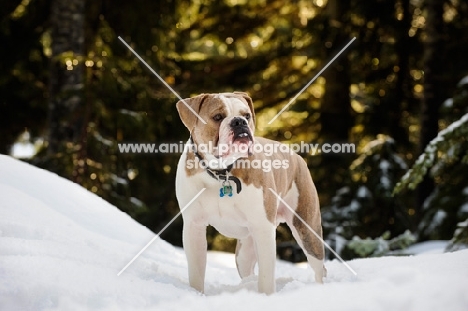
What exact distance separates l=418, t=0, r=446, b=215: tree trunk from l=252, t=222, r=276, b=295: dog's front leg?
7.76 meters

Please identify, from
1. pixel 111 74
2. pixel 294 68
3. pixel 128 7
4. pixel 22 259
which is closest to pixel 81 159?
pixel 111 74

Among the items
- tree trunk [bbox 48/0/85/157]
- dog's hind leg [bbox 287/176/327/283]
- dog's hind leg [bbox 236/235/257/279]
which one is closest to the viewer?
dog's hind leg [bbox 287/176/327/283]

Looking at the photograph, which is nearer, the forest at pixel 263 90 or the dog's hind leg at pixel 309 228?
the dog's hind leg at pixel 309 228

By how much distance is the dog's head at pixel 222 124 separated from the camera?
13.8 ft

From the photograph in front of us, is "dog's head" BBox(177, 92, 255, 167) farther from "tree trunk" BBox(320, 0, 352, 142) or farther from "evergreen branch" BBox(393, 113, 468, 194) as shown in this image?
"tree trunk" BBox(320, 0, 352, 142)

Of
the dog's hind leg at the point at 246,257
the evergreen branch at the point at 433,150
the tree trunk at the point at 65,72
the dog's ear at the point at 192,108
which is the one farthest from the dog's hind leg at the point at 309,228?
the tree trunk at the point at 65,72

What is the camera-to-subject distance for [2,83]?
12.4m

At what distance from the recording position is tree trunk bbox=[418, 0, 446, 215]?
11477mm

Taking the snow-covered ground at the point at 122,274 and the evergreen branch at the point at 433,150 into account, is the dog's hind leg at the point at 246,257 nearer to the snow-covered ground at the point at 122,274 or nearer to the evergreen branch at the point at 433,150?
the snow-covered ground at the point at 122,274

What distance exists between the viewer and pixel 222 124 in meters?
4.32

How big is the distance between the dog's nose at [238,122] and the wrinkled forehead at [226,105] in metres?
0.14

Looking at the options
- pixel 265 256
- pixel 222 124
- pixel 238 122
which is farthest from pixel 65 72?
pixel 265 256

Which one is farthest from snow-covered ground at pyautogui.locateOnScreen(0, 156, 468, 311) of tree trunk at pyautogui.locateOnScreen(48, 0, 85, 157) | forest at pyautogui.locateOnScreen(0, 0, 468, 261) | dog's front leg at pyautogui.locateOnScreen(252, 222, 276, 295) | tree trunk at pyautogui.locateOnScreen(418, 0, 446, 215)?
tree trunk at pyautogui.locateOnScreen(418, 0, 446, 215)

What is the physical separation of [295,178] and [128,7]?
309 inches
